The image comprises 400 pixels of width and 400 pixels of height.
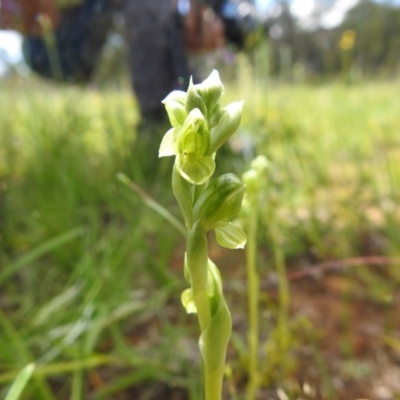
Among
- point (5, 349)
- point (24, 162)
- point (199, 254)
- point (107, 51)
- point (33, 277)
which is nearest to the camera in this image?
point (199, 254)

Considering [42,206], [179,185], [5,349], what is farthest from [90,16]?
[179,185]

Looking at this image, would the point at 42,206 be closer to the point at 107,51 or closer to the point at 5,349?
the point at 5,349

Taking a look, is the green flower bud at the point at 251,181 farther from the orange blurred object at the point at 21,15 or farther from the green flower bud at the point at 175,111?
the orange blurred object at the point at 21,15

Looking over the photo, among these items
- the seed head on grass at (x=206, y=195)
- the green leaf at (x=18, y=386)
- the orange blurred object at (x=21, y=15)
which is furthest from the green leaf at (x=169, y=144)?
the orange blurred object at (x=21, y=15)

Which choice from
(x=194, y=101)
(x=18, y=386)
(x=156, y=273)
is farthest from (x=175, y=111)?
(x=156, y=273)

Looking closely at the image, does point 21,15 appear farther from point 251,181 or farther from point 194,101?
point 194,101

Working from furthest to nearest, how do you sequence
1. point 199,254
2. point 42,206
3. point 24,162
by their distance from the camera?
point 24,162 < point 42,206 < point 199,254
